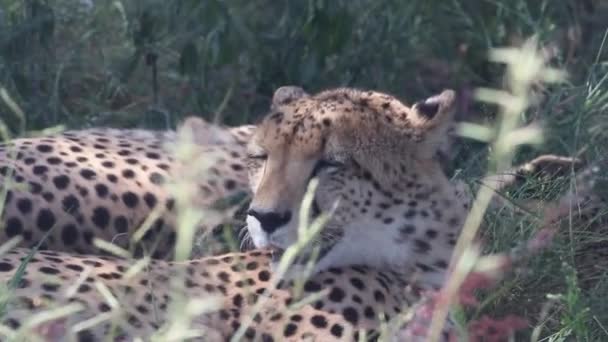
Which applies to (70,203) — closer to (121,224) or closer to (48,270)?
(121,224)

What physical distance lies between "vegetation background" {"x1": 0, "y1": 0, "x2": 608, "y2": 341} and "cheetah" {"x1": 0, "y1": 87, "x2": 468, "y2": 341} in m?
0.54

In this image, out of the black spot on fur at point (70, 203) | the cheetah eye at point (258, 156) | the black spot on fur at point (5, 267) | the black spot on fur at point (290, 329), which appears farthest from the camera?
the black spot on fur at point (70, 203)

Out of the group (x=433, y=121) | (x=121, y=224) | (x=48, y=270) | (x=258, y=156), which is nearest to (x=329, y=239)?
(x=258, y=156)

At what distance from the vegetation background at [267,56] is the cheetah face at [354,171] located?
53 cm

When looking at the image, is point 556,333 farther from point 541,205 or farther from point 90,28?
point 90,28

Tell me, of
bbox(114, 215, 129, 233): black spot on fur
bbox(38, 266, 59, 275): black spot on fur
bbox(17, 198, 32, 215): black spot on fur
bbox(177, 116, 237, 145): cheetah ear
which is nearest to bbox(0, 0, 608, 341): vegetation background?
bbox(177, 116, 237, 145): cheetah ear

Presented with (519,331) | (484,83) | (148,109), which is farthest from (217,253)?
(484,83)

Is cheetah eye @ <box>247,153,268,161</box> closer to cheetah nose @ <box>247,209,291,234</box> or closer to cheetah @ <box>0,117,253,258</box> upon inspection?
cheetah @ <box>0,117,253,258</box>

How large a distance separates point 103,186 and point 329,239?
838 mm

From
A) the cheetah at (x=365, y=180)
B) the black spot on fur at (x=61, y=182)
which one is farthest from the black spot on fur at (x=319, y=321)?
the black spot on fur at (x=61, y=182)

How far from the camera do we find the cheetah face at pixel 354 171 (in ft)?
9.95

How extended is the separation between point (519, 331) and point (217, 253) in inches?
30.6

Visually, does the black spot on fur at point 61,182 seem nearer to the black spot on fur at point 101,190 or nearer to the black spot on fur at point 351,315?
the black spot on fur at point 101,190

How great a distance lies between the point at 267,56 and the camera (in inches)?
177
